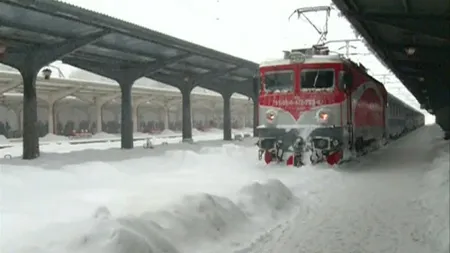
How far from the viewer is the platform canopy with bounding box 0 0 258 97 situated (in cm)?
1373

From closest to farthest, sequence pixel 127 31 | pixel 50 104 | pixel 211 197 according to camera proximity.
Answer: pixel 211 197, pixel 127 31, pixel 50 104

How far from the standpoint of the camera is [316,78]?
15031 millimetres

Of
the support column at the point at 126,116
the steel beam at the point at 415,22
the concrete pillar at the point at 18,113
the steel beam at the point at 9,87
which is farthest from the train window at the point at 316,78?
the concrete pillar at the point at 18,113

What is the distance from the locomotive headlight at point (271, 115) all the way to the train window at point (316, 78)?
1.17m

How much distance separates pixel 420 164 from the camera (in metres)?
16.2

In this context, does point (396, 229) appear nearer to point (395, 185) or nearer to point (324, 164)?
point (395, 185)

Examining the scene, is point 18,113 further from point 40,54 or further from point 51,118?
point 40,54

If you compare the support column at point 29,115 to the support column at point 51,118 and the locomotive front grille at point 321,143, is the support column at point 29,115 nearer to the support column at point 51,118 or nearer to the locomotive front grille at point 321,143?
the locomotive front grille at point 321,143

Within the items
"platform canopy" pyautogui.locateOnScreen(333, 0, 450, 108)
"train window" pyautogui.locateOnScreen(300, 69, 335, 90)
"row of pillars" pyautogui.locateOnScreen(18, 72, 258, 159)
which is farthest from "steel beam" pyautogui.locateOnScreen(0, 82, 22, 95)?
"train window" pyautogui.locateOnScreen(300, 69, 335, 90)


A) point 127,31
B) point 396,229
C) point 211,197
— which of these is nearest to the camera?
point 396,229

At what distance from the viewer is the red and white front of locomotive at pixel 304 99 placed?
1463cm

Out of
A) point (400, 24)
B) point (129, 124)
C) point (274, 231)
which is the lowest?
point (274, 231)

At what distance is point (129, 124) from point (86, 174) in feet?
35.6

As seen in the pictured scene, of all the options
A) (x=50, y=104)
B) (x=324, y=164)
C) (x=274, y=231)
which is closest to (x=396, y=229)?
(x=274, y=231)
